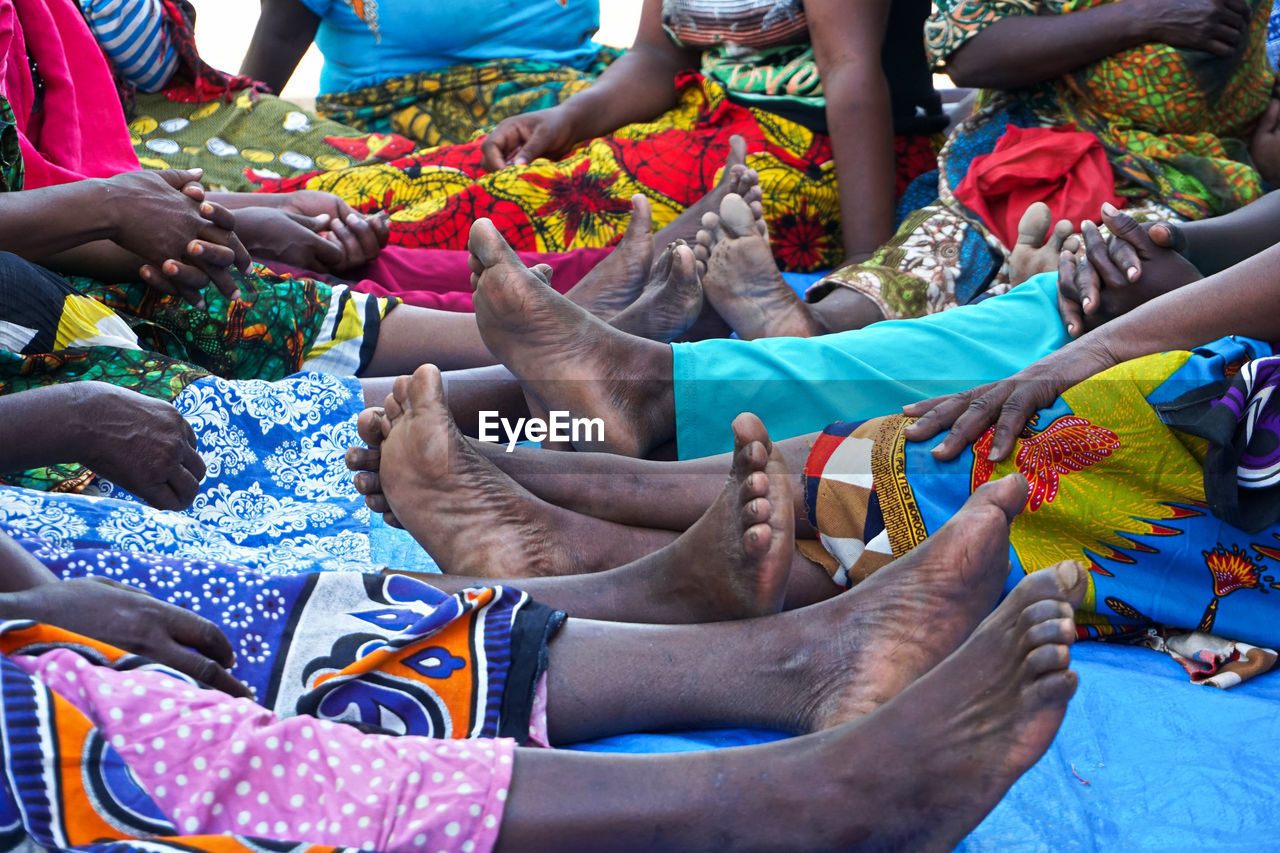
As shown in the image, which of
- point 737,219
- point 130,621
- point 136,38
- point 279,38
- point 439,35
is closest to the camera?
point 130,621

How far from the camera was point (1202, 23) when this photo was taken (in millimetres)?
2309

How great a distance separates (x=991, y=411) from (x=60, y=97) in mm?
1975

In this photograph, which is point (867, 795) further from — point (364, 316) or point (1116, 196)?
point (1116, 196)

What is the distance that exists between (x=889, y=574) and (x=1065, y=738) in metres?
0.27

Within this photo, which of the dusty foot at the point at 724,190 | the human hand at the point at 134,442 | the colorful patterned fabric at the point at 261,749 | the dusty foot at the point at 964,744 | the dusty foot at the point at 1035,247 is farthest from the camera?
the dusty foot at the point at 724,190

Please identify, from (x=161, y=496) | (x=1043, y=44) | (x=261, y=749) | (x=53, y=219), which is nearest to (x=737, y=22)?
(x=1043, y=44)

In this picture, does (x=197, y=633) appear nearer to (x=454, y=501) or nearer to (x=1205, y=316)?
(x=454, y=501)

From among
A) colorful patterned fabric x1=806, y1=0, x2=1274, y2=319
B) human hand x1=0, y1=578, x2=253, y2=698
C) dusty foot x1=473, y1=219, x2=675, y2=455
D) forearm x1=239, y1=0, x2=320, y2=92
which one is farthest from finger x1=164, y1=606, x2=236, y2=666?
forearm x1=239, y1=0, x2=320, y2=92

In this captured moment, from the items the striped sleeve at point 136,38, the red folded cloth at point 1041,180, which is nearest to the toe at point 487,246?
the red folded cloth at point 1041,180

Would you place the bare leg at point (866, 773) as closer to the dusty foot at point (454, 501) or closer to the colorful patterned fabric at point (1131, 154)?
the dusty foot at point (454, 501)

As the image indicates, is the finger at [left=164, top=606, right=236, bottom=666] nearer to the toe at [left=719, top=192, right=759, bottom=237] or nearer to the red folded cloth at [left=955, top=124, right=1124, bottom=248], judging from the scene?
the toe at [left=719, top=192, right=759, bottom=237]

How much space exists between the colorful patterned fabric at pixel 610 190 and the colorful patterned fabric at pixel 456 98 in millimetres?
540

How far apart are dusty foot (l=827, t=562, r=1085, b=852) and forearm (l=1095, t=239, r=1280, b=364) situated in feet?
2.21

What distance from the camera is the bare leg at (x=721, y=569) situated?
1155 millimetres
